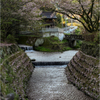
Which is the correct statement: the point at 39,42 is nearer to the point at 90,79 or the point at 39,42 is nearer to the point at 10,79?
the point at 90,79

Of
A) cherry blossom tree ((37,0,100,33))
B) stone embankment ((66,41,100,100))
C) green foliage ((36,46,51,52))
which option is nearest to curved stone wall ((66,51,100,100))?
stone embankment ((66,41,100,100))

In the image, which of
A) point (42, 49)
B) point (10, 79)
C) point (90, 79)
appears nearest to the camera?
point (10, 79)

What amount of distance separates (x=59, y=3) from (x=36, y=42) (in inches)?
536

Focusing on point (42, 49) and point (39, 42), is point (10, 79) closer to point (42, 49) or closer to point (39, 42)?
point (42, 49)

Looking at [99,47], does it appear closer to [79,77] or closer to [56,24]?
[79,77]

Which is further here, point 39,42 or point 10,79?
point 39,42

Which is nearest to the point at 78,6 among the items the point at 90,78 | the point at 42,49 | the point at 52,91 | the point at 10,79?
the point at 90,78

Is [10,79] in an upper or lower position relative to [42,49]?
lower

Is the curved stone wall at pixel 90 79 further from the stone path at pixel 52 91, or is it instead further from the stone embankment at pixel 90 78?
the stone path at pixel 52 91

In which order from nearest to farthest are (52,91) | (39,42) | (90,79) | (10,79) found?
(10,79) → (90,79) → (52,91) → (39,42)

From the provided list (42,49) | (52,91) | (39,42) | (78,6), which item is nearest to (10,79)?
(52,91)

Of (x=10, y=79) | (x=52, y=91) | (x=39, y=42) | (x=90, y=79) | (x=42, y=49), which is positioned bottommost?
(x=52, y=91)

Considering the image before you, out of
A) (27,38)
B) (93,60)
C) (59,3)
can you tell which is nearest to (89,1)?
(59,3)

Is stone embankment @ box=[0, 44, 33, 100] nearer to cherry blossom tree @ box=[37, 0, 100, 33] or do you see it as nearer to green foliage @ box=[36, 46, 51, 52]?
cherry blossom tree @ box=[37, 0, 100, 33]
